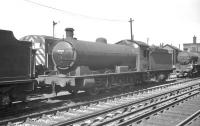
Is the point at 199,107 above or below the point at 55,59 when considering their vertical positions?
below

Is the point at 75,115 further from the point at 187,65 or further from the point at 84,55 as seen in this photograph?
the point at 187,65

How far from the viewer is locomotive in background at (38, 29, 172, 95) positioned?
11.3 metres

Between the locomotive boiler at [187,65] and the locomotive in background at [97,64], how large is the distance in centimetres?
1009

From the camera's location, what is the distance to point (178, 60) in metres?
28.2

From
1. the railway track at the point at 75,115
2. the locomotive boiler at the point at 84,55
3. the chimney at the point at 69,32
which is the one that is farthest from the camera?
the chimney at the point at 69,32

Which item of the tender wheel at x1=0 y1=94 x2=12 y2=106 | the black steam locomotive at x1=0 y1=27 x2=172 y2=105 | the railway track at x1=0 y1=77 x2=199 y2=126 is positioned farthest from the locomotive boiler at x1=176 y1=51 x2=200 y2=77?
the tender wheel at x1=0 y1=94 x2=12 y2=106

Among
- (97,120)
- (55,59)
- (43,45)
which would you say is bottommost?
(97,120)

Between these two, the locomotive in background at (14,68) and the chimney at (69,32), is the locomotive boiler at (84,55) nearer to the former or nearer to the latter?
the chimney at (69,32)

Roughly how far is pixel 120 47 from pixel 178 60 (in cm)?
1555

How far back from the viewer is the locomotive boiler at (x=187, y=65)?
85.7 ft

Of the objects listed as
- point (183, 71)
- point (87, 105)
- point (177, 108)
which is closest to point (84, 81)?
point (87, 105)

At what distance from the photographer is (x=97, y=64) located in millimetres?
12938

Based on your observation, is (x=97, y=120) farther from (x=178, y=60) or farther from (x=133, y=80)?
(x=178, y=60)

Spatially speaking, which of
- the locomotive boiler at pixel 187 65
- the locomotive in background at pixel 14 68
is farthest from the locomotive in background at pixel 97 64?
the locomotive boiler at pixel 187 65
